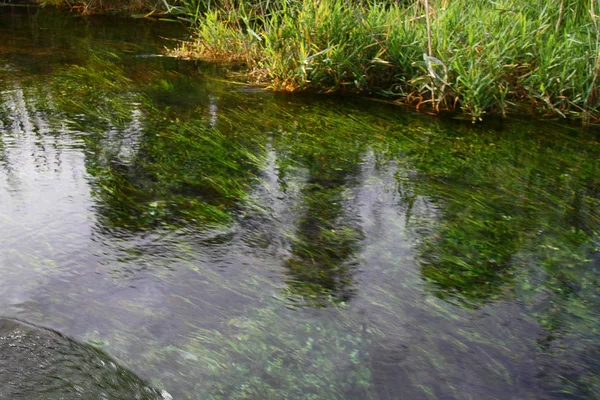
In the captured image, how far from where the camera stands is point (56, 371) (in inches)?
74.7

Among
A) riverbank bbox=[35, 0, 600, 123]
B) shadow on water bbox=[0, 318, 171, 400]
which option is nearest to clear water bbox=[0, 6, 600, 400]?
shadow on water bbox=[0, 318, 171, 400]

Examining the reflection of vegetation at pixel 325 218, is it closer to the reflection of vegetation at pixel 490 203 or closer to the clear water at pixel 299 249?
the clear water at pixel 299 249

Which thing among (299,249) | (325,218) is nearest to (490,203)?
(325,218)

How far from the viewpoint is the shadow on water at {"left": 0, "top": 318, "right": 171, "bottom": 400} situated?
1800 millimetres

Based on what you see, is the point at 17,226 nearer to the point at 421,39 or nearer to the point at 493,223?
the point at 493,223

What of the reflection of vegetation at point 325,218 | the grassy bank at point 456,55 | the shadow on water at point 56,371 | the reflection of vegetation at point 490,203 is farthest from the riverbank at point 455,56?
the shadow on water at point 56,371

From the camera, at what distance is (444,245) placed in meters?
2.88

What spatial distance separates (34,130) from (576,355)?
143 inches

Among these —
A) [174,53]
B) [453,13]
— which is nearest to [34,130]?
[174,53]

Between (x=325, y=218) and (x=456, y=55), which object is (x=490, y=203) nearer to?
(x=325, y=218)

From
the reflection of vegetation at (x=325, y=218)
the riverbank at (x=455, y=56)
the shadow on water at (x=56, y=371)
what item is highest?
the riverbank at (x=455, y=56)

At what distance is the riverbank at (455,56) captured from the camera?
4.55 m

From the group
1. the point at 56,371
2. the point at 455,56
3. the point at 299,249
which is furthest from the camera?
the point at 455,56

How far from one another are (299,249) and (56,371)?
47.9 inches
